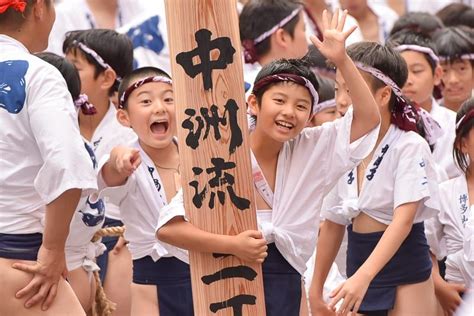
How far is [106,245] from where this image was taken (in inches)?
266

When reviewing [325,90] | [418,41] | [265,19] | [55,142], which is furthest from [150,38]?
[55,142]

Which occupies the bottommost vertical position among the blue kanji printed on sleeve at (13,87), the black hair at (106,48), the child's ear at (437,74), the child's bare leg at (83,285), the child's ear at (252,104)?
the child's bare leg at (83,285)

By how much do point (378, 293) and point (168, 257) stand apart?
1.07 m

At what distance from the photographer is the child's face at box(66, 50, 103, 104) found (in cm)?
693

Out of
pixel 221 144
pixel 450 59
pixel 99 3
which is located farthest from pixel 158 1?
pixel 221 144

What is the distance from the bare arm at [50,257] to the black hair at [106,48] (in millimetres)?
2500

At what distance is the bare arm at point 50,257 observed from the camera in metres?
4.52

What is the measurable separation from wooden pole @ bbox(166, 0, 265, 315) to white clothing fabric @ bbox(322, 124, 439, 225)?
3.38 ft

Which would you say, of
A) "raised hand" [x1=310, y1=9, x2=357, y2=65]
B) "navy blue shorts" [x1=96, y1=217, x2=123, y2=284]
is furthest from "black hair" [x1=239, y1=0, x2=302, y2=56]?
"raised hand" [x1=310, y1=9, x2=357, y2=65]

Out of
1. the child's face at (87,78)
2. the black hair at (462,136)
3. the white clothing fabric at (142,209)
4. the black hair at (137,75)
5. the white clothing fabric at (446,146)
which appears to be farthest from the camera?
the white clothing fabric at (446,146)

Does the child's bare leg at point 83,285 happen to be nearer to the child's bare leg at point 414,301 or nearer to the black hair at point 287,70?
the black hair at point 287,70

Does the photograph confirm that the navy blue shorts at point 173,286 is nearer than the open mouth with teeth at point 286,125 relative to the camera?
No

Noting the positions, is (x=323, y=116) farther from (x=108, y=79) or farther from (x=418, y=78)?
(x=108, y=79)

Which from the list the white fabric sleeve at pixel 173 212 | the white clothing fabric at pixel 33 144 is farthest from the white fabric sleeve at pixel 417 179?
the white clothing fabric at pixel 33 144
